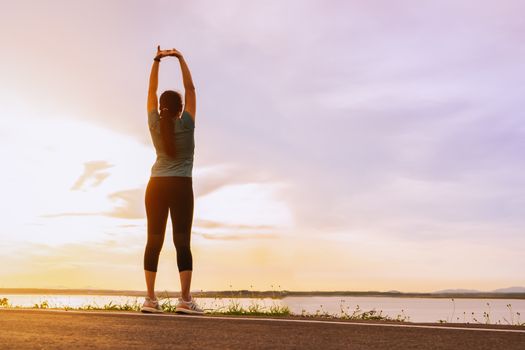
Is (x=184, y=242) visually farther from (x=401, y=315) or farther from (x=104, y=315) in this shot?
(x=401, y=315)

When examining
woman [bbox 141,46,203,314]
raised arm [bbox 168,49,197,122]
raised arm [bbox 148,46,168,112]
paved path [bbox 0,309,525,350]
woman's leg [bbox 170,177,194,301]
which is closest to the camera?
paved path [bbox 0,309,525,350]

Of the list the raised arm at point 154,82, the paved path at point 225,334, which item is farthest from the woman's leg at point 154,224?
the paved path at point 225,334

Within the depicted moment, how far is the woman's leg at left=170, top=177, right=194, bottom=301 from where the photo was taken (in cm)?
730

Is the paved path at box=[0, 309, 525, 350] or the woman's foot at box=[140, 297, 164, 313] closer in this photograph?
the paved path at box=[0, 309, 525, 350]

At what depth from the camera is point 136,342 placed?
4.57 m

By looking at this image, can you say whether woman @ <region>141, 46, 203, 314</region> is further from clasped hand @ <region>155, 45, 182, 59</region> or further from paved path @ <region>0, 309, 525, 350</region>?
paved path @ <region>0, 309, 525, 350</region>

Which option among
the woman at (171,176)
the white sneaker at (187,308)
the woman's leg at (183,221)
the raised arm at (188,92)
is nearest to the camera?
the white sneaker at (187,308)

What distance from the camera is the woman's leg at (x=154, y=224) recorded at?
7465 millimetres

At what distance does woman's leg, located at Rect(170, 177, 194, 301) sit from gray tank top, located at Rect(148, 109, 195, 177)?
15 centimetres

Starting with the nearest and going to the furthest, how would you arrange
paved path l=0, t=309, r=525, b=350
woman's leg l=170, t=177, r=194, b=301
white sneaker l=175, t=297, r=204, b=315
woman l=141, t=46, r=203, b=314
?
paved path l=0, t=309, r=525, b=350, white sneaker l=175, t=297, r=204, b=315, woman's leg l=170, t=177, r=194, b=301, woman l=141, t=46, r=203, b=314

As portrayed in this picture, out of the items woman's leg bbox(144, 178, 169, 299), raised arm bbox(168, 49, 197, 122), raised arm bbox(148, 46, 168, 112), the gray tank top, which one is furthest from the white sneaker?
raised arm bbox(148, 46, 168, 112)

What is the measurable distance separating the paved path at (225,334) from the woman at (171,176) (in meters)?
1.29

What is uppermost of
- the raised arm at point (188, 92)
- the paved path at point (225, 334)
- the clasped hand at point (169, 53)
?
the clasped hand at point (169, 53)

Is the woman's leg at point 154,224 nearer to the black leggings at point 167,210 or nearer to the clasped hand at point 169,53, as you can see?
the black leggings at point 167,210
